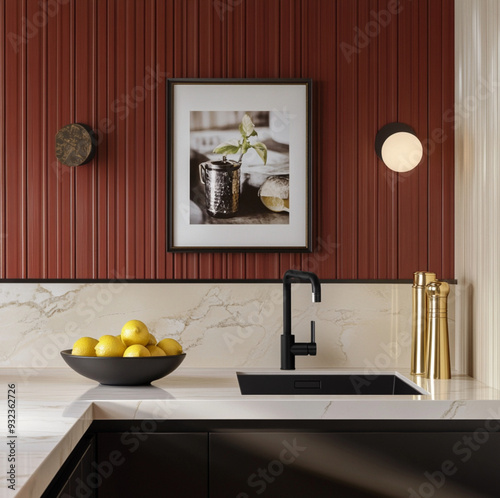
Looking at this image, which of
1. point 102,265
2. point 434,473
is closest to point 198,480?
point 434,473

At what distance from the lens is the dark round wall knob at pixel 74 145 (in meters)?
2.20

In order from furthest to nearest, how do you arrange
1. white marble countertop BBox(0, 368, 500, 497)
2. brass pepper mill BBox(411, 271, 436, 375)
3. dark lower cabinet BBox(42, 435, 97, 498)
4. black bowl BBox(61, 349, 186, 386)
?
brass pepper mill BBox(411, 271, 436, 375)
black bowl BBox(61, 349, 186, 386)
white marble countertop BBox(0, 368, 500, 497)
dark lower cabinet BBox(42, 435, 97, 498)

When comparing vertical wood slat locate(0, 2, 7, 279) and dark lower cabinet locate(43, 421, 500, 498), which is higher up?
vertical wood slat locate(0, 2, 7, 279)

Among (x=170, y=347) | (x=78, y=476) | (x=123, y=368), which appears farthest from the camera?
(x=170, y=347)

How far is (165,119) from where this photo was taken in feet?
7.43

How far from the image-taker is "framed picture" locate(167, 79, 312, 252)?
2242mm

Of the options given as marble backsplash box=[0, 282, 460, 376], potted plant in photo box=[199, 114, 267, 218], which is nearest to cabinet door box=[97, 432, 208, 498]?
marble backsplash box=[0, 282, 460, 376]

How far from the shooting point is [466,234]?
2.16 metres

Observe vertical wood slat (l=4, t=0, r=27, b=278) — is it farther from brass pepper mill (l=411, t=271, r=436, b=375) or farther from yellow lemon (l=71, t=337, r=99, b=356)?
brass pepper mill (l=411, t=271, r=436, b=375)

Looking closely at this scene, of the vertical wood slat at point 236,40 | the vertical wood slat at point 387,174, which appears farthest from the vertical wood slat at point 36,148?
the vertical wood slat at point 387,174

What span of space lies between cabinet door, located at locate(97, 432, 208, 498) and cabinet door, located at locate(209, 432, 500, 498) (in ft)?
0.11

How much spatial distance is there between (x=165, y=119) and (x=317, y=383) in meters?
1.00

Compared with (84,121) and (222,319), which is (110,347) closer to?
(222,319)

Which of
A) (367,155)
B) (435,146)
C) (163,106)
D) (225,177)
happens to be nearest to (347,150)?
(367,155)
